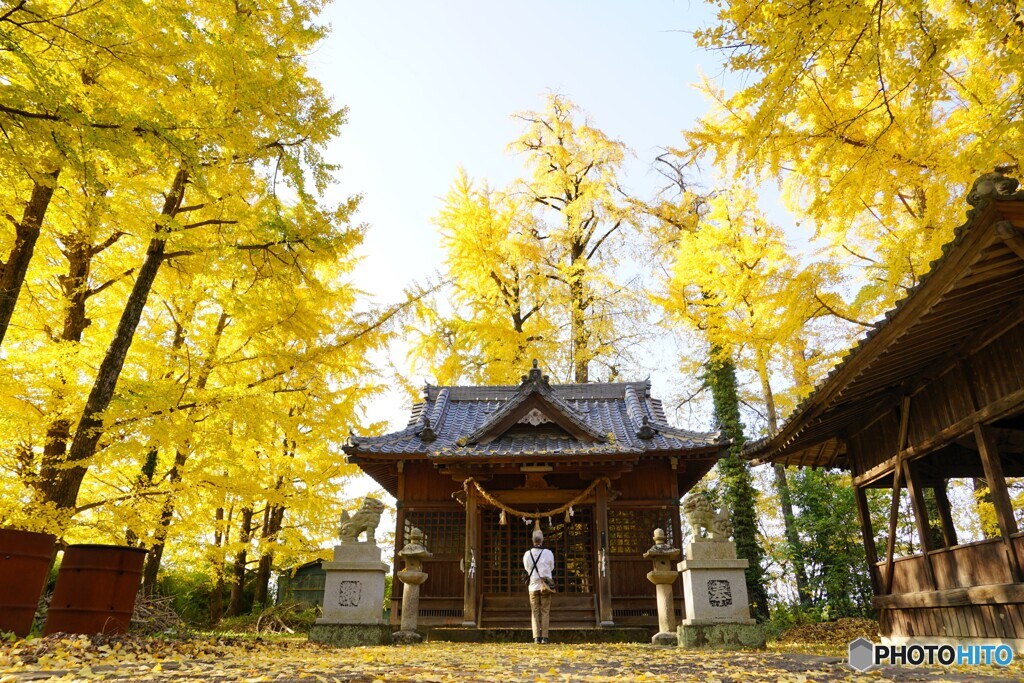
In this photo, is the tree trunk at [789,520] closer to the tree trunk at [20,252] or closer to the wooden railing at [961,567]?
the wooden railing at [961,567]

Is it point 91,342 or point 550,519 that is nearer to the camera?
point 91,342

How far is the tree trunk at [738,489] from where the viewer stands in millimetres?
14125

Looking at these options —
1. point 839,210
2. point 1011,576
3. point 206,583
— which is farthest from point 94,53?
point 206,583

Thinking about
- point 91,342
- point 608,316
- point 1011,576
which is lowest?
point 1011,576

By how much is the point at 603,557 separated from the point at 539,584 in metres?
2.37

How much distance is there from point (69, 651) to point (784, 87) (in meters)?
8.61

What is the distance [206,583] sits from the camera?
1711cm

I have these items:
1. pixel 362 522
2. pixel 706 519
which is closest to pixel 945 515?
pixel 706 519

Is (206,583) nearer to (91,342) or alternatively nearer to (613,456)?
(91,342)

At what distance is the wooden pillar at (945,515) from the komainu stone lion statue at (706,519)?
3034 millimetres

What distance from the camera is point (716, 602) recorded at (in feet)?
27.9

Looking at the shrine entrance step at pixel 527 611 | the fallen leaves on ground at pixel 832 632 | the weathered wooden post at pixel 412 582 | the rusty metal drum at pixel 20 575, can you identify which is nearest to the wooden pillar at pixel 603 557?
the shrine entrance step at pixel 527 611

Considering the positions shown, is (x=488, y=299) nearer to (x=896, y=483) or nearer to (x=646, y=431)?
(x=646, y=431)

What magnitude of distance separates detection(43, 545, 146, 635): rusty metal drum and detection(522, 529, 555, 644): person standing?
217 inches
